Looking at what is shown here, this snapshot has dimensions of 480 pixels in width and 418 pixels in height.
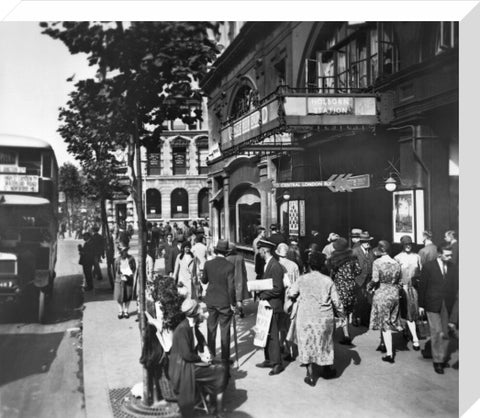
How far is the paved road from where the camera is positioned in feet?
15.3

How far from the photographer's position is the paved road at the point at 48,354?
468cm

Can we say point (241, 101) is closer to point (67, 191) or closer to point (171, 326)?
point (67, 191)

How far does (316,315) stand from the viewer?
492cm

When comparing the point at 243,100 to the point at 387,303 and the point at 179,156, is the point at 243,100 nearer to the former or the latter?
the point at 179,156

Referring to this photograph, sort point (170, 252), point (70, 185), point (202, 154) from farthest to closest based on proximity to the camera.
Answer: point (170, 252) < point (202, 154) < point (70, 185)

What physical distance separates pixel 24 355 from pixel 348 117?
16.5ft

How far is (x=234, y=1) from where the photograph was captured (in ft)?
17.0

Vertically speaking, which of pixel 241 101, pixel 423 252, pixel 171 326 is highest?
pixel 241 101

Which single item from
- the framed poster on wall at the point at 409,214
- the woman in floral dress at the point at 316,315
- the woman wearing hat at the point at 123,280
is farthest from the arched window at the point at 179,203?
the framed poster on wall at the point at 409,214

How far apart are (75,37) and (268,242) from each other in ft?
10.1

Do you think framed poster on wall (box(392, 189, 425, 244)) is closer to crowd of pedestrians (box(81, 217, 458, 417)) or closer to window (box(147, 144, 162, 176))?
crowd of pedestrians (box(81, 217, 458, 417))

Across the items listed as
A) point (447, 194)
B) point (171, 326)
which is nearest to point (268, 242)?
point (171, 326)

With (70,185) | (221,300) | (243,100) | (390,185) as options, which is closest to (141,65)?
(70,185)
